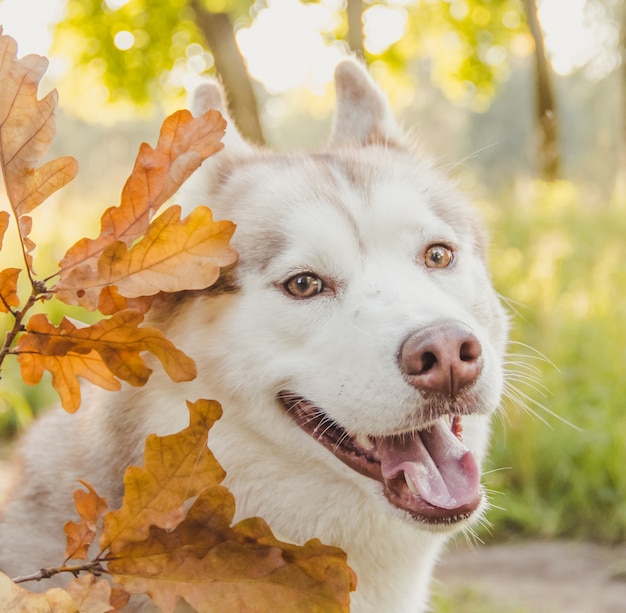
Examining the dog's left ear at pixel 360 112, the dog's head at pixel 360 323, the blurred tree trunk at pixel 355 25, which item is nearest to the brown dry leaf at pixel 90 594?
the dog's head at pixel 360 323

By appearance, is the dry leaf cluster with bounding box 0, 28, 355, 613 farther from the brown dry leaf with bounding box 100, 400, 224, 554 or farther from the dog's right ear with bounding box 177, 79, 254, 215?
the dog's right ear with bounding box 177, 79, 254, 215

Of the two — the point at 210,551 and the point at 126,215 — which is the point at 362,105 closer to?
the point at 126,215

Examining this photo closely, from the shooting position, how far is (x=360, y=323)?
1881 mm

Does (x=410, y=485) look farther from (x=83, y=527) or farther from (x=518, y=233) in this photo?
(x=518, y=233)

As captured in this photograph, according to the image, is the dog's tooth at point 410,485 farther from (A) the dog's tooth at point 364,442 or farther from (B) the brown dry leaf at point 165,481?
(B) the brown dry leaf at point 165,481

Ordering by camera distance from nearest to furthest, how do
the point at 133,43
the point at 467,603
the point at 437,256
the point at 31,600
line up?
the point at 31,600
the point at 437,256
the point at 467,603
the point at 133,43

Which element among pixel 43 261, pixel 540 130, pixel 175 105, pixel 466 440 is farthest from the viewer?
pixel 175 105

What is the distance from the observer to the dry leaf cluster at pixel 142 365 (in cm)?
119

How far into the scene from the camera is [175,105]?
1319cm

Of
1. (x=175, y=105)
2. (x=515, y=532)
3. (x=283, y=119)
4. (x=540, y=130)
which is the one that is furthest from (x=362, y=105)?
(x=283, y=119)

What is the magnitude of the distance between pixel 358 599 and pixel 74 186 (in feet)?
22.4

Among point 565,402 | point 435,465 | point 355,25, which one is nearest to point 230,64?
point 355,25

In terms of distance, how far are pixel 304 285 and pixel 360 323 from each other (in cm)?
26

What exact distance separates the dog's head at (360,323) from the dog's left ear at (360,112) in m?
0.33
